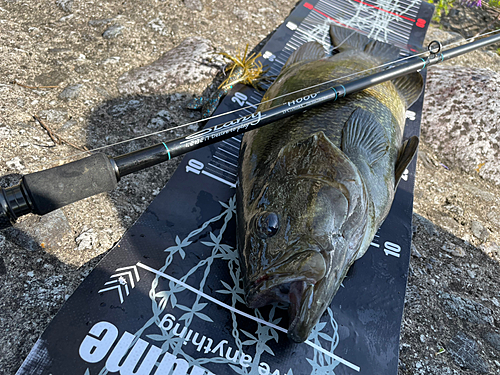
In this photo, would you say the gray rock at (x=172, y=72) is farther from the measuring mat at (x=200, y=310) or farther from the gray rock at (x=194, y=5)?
the measuring mat at (x=200, y=310)

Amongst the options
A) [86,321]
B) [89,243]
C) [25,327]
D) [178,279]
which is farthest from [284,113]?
[25,327]

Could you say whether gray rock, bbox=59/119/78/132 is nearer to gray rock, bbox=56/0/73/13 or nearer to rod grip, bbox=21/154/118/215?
rod grip, bbox=21/154/118/215

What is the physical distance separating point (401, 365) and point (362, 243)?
3.00ft

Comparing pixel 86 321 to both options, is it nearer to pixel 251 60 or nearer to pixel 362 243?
pixel 362 243

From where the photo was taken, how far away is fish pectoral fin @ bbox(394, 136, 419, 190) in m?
2.79

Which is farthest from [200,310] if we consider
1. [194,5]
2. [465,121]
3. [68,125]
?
[194,5]

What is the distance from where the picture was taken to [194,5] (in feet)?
15.9

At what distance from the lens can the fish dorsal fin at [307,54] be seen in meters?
3.73

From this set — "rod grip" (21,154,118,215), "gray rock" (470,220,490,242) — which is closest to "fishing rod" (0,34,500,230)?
"rod grip" (21,154,118,215)

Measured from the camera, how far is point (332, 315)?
2.55m

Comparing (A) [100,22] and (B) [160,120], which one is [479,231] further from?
(A) [100,22]

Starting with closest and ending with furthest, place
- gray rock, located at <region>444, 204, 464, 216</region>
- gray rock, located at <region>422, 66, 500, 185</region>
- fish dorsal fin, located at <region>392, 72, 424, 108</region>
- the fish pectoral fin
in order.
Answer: the fish pectoral fin → gray rock, located at <region>444, 204, 464, 216</region> → fish dorsal fin, located at <region>392, 72, 424, 108</region> → gray rock, located at <region>422, 66, 500, 185</region>

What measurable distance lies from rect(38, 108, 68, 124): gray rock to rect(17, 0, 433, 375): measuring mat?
3.83 ft

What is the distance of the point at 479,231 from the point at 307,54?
7.91 ft
